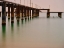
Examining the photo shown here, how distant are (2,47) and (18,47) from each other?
0.85m

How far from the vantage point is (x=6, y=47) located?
11711 mm

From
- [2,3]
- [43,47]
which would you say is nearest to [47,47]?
[43,47]

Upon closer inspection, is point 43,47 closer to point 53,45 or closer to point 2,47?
point 53,45

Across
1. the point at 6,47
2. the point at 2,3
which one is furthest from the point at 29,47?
the point at 2,3

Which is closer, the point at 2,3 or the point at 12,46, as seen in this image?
the point at 12,46

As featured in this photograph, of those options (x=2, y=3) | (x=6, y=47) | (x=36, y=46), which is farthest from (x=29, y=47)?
(x=2, y=3)

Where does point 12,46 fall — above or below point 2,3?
below

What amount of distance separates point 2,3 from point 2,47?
1442cm

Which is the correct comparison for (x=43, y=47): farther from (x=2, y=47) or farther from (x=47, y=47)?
(x=2, y=47)

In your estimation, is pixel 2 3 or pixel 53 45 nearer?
pixel 53 45

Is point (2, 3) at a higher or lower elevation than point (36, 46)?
higher

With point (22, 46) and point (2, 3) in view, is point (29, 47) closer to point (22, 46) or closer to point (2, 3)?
point (22, 46)

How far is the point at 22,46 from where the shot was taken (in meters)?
11.8

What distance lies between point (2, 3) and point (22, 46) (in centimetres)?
1450
